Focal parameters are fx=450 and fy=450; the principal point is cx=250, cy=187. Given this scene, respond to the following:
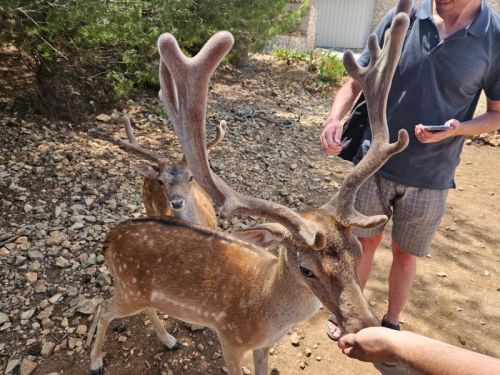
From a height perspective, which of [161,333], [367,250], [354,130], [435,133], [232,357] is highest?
[435,133]

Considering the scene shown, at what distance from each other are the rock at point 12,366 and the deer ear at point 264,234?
5.64 feet

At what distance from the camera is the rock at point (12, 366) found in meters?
2.74

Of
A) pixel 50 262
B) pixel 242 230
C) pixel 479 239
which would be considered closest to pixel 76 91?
pixel 50 262

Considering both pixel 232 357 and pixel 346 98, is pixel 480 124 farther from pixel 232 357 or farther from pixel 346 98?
pixel 232 357

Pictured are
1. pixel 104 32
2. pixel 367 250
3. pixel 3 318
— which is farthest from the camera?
pixel 104 32

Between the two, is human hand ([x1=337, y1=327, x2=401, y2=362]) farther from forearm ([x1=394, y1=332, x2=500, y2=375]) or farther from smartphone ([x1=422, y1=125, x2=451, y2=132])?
smartphone ([x1=422, y1=125, x2=451, y2=132])

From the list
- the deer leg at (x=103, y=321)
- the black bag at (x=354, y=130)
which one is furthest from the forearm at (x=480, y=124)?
the deer leg at (x=103, y=321)

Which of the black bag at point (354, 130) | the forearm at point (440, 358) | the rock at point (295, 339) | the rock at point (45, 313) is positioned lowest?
the rock at point (295, 339)

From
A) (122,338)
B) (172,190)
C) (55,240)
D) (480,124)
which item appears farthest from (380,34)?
(55,240)

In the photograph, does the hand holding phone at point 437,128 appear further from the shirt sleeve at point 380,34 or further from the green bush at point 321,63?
the green bush at point 321,63

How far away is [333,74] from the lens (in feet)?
34.7

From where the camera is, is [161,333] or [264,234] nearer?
[264,234]

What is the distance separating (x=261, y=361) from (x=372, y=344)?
51.7 inches

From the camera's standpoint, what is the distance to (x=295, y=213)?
6.79 feet
